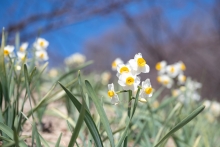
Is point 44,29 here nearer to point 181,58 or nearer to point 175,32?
point 175,32

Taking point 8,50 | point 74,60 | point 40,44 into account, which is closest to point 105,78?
point 74,60

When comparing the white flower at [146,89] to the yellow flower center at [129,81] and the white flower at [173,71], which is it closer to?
the yellow flower center at [129,81]

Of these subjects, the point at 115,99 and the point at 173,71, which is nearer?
the point at 115,99

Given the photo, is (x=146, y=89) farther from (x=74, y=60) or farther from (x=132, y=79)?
(x=74, y=60)

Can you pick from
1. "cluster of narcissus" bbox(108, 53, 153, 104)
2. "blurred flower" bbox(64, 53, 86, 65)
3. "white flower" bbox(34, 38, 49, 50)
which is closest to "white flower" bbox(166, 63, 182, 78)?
"white flower" bbox(34, 38, 49, 50)

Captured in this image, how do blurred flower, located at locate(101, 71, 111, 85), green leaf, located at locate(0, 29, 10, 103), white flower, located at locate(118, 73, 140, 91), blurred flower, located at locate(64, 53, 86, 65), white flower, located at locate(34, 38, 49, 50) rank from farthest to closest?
blurred flower, located at locate(64, 53, 86, 65)
blurred flower, located at locate(101, 71, 111, 85)
white flower, located at locate(34, 38, 49, 50)
green leaf, located at locate(0, 29, 10, 103)
white flower, located at locate(118, 73, 140, 91)

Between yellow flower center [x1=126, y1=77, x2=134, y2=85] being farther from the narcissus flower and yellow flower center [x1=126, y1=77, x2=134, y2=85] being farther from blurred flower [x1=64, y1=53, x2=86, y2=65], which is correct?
blurred flower [x1=64, y1=53, x2=86, y2=65]

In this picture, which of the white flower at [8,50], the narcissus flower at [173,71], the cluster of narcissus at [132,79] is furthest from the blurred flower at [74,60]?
the cluster of narcissus at [132,79]
